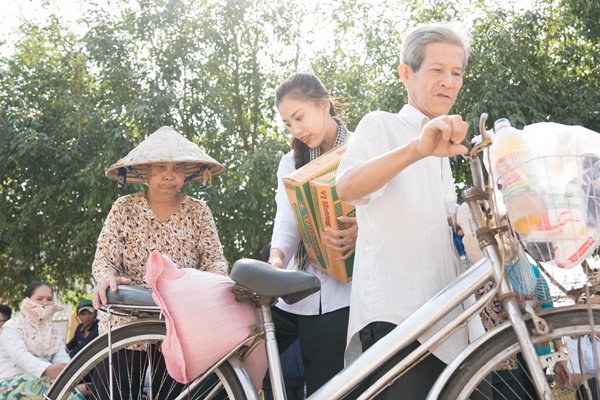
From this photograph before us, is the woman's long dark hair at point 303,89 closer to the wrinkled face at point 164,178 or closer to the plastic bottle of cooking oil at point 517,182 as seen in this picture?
the wrinkled face at point 164,178

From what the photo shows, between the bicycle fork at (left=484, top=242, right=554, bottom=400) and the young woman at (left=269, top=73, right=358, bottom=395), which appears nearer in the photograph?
the bicycle fork at (left=484, top=242, right=554, bottom=400)

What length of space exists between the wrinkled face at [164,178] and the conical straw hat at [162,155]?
6 centimetres

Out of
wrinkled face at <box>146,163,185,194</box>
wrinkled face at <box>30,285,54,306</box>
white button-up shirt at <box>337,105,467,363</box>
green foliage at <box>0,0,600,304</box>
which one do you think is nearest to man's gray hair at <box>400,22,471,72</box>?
white button-up shirt at <box>337,105,467,363</box>

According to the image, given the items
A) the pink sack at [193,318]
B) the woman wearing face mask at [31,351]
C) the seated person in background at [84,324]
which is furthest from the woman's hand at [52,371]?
the pink sack at [193,318]

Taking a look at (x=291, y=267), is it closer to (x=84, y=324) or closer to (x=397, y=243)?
(x=397, y=243)

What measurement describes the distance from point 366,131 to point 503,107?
5.80m

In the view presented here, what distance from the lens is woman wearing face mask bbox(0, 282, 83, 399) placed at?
4863mm

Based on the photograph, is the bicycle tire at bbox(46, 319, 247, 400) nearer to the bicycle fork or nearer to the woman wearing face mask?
the bicycle fork

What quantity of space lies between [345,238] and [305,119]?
59 centimetres

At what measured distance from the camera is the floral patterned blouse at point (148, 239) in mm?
3061

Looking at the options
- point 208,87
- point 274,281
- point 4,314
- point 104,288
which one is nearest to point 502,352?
point 274,281

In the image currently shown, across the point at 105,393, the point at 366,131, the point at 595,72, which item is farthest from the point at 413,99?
the point at 595,72

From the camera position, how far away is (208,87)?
9.11 metres

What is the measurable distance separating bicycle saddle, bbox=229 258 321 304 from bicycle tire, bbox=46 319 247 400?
38cm
